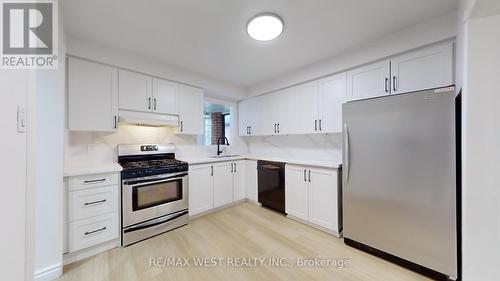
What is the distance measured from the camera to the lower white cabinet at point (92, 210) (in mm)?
1901

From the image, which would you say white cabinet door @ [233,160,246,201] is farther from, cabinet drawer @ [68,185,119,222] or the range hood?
cabinet drawer @ [68,185,119,222]

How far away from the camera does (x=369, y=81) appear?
2299 mm

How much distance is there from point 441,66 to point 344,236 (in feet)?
6.74

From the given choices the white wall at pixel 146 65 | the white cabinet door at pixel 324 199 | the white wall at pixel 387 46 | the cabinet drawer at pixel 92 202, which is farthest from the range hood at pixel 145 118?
the white cabinet door at pixel 324 199

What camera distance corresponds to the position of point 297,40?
217 centimetres

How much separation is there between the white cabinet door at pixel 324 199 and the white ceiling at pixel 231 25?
164cm

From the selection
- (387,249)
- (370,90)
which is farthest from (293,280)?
(370,90)

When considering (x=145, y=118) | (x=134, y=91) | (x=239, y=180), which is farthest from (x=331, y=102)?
(x=134, y=91)

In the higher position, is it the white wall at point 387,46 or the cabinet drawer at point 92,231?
the white wall at point 387,46

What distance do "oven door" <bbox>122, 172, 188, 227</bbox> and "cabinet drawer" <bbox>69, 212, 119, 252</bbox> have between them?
0.12m

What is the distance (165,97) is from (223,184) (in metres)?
1.73

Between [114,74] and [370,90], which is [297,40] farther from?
[114,74]

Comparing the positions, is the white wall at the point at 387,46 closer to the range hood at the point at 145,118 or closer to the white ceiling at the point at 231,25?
the white ceiling at the point at 231,25

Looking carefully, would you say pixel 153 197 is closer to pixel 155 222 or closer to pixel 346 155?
pixel 155 222
